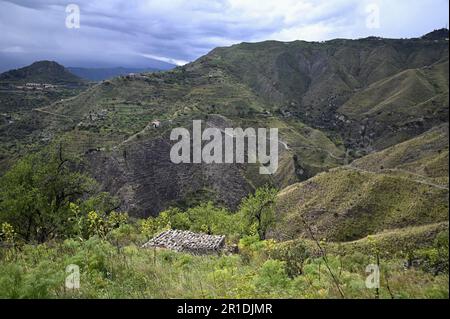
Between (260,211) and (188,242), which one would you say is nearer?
(188,242)

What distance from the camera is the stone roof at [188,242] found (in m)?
30.0

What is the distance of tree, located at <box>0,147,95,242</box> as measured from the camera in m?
28.5

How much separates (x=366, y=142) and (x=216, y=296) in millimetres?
183411

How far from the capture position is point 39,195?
28.8m

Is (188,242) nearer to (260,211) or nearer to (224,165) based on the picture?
(260,211)

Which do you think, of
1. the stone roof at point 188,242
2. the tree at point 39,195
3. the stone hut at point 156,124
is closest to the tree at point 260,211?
the stone roof at point 188,242

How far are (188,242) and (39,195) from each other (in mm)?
11098

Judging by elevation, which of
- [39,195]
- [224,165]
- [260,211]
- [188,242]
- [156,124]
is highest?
[156,124]

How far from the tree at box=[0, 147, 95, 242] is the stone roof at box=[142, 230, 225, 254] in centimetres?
696

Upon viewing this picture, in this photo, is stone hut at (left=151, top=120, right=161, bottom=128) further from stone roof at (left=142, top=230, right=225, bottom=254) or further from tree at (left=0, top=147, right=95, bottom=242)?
stone roof at (left=142, top=230, right=225, bottom=254)

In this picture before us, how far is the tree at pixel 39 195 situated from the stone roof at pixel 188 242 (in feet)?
22.8

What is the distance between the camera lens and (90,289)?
8.70 m


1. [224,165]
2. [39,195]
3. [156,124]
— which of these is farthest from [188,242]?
[156,124]
